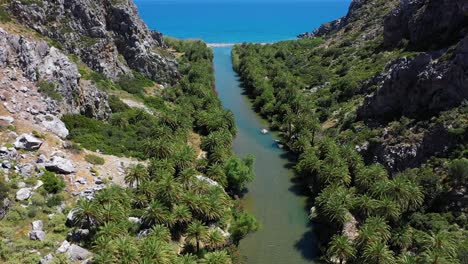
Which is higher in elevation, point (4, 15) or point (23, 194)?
point (4, 15)

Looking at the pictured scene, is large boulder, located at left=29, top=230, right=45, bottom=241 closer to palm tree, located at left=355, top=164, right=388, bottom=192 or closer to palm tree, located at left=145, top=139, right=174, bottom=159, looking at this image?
palm tree, located at left=145, top=139, right=174, bottom=159

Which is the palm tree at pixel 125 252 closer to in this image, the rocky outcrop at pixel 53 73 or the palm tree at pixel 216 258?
the palm tree at pixel 216 258

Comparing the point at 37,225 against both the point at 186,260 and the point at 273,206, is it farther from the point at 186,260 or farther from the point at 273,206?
the point at 273,206

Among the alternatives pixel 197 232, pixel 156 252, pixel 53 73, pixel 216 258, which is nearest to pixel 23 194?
pixel 156 252

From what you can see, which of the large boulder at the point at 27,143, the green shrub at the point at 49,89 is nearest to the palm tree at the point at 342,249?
the large boulder at the point at 27,143

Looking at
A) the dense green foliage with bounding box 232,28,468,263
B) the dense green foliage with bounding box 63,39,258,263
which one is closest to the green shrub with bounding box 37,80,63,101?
the dense green foliage with bounding box 63,39,258,263
